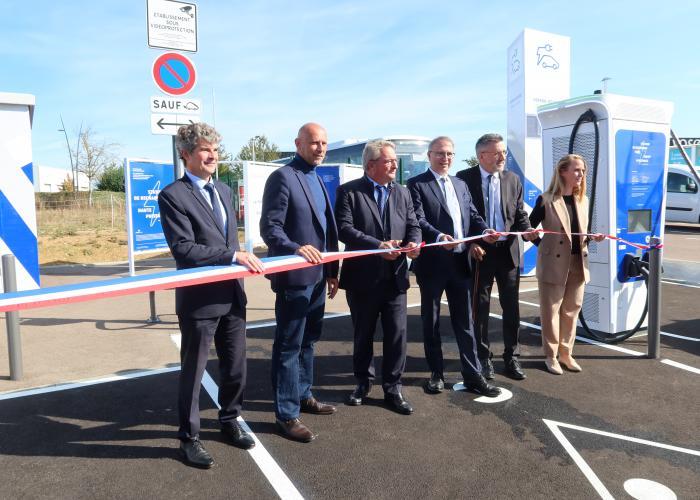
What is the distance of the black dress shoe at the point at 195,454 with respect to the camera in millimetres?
3148

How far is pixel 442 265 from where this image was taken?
4164mm

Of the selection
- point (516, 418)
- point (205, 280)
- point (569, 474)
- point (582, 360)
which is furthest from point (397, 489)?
point (582, 360)

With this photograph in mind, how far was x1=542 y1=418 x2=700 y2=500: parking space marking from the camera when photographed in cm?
291

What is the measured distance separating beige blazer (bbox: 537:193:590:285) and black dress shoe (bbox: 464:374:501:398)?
1.23m

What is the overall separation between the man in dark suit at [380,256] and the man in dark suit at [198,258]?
3.06 ft

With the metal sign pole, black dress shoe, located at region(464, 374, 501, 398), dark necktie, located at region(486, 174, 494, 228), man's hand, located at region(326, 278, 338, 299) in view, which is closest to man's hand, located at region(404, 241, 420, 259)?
man's hand, located at region(326, 278, 338, 299)

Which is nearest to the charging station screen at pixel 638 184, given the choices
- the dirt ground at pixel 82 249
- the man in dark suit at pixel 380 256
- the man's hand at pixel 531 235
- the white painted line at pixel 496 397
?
the man's hand at pixel 531 235

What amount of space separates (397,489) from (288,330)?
1220 millimetres

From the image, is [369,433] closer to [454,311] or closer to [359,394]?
[359,394]

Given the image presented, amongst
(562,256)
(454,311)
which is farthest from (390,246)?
(562,256)

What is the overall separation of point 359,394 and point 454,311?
1.01 metres

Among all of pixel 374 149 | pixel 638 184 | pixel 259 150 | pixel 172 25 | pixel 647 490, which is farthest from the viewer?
pixel 259 150

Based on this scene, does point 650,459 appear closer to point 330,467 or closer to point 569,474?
point 569,474

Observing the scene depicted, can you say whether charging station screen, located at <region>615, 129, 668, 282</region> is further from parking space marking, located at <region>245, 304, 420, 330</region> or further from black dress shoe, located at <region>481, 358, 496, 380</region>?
parking space marking, located at <region>245, 304, 420, 330</region>
